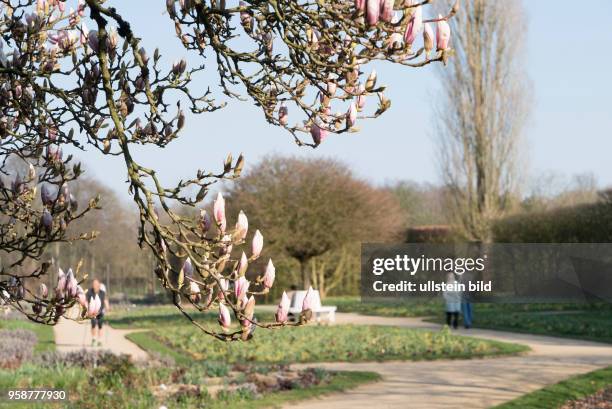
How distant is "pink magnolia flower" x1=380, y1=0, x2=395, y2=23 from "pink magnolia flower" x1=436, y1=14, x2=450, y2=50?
20 cm

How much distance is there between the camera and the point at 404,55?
3.13 meters

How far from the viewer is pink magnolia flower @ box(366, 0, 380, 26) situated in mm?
2885

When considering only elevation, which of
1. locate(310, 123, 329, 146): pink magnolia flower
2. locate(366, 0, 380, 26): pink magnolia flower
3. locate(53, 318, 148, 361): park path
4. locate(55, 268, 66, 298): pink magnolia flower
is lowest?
locate(53, 318, 148, 361): park path

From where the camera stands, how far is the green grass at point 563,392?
883 centimetres

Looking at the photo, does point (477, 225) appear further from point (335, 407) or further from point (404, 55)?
point (404, 55)

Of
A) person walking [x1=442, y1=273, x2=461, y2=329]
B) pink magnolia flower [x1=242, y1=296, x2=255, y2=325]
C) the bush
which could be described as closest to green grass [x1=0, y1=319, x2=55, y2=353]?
the bush

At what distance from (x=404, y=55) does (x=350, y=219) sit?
22.9m

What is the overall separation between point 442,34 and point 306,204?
2231 cm

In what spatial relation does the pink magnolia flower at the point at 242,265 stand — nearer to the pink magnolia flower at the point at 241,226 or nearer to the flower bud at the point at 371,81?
the pink magnolia flower at the point at 241,226

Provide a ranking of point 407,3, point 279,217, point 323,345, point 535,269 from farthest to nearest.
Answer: point 535,269 → point 279,217 → point 323,345 → point 407,3

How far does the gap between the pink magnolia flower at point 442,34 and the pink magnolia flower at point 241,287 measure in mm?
1105

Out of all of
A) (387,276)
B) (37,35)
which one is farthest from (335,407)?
(387,276)

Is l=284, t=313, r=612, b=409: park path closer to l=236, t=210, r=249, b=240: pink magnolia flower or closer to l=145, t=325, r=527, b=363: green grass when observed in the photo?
l=145, t=325, r=527, b=363: green grass

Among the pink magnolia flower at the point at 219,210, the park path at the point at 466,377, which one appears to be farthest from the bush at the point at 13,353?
the pink magnolia flower at the point at 219,210
